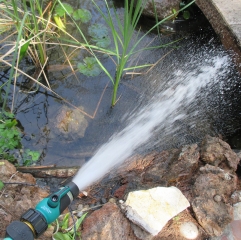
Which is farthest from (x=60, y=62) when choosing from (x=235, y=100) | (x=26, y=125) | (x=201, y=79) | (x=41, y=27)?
(x=235, y=100)

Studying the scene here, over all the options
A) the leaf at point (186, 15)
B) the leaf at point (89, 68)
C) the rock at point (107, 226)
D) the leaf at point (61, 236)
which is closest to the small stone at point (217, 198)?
the rock at point (107, 226)

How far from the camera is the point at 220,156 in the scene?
7.13ft

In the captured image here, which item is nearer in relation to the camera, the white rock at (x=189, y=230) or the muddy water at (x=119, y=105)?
the white rock at (x=189, y=230)

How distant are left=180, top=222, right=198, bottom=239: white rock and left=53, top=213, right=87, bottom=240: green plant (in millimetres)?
611

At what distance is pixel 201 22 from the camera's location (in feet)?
12.3

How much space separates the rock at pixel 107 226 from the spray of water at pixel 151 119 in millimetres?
333

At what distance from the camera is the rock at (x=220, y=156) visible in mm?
2162

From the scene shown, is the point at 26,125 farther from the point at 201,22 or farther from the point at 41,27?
the point at 201,22

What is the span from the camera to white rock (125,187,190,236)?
5.87 feet

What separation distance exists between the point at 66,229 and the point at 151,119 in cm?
127

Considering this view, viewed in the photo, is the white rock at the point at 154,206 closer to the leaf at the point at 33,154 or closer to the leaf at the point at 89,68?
→ the leaf at the point at 33,154

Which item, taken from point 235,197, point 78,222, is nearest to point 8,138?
point 78,222

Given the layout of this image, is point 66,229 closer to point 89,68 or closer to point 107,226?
point 107,226

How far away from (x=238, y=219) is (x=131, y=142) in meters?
1.00
